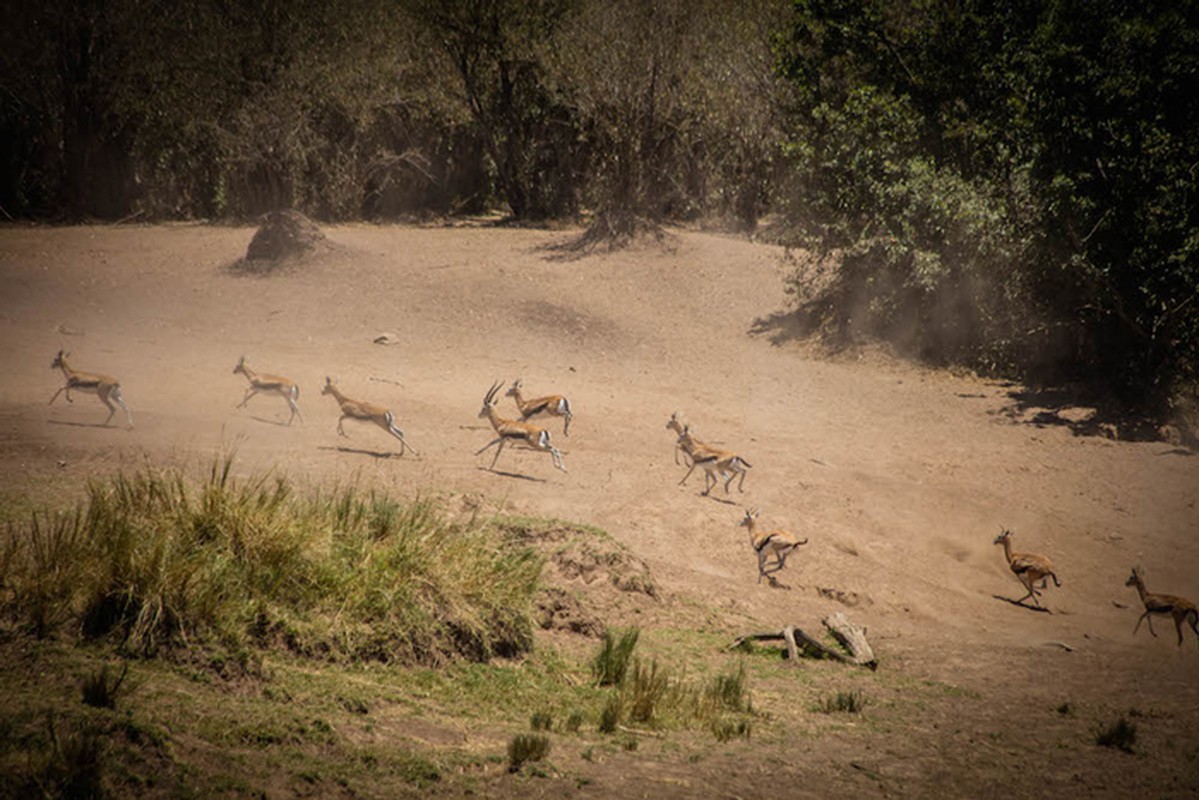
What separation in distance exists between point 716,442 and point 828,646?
817 cm

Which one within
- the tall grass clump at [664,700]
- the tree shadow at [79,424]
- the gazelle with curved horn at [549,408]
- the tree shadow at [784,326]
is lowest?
the tall grass clump at [664,700]

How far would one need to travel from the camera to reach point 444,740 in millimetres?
6488

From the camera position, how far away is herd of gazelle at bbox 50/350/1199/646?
1209 cm

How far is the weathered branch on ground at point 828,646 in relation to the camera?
9727mm

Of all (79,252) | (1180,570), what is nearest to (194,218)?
(79,252)

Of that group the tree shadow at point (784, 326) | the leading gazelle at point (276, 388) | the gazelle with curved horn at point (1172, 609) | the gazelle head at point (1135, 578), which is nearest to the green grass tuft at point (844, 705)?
the gazelle with curved horn at point (1172, 609)

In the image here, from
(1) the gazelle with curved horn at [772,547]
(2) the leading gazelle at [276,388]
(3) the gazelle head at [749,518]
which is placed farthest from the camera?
(2) the leading gazelle at [276,388]

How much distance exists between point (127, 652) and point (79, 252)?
24.5 meters

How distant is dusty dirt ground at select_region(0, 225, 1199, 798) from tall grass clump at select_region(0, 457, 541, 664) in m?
2.12

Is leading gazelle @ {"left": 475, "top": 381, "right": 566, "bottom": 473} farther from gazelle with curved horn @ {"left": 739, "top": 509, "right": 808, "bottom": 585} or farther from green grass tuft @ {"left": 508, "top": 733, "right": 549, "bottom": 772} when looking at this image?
green grass tuft @ {"left": 508, "top": 733, "right": 549, "bottom": 772}

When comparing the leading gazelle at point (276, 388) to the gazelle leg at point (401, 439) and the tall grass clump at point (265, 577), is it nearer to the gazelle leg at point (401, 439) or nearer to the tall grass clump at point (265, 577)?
the gazelle leg at point (401, 439)

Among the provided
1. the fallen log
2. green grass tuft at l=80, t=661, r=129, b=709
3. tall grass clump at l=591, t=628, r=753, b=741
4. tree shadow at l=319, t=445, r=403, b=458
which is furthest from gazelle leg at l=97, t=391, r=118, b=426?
the fallen log

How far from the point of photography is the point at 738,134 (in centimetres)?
3847

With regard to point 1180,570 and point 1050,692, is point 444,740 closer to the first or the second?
point 1050,692
